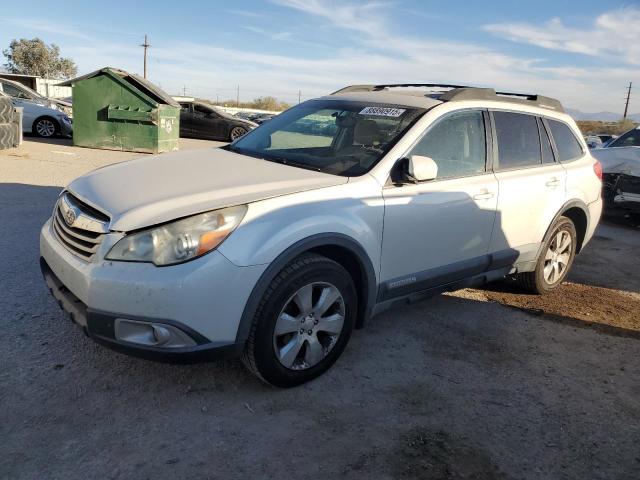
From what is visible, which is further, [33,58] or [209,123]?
[33,58]

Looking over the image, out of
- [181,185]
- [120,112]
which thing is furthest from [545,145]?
[120,112]

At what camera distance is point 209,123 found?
65.2 feet

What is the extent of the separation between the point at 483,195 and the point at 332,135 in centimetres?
119

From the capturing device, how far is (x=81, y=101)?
13.3 meters

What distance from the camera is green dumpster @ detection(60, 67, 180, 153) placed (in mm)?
13062

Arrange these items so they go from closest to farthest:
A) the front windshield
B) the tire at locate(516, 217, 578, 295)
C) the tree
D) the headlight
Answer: the headlight, the front windshield, the tire at locate(516, 217, 578, 295), the tree

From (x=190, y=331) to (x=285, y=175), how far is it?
44.4 inches

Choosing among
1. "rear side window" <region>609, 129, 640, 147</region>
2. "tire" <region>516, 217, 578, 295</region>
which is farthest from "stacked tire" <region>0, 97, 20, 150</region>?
"rear side window" <region>609, 129, 640, 147</region>

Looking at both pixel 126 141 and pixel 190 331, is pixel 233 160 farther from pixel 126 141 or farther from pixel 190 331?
pixel 126 141

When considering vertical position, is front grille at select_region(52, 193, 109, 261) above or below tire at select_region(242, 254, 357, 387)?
above

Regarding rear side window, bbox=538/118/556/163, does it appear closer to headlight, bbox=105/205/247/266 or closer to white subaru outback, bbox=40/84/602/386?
white subaru outback, bbox=40/84/602/386

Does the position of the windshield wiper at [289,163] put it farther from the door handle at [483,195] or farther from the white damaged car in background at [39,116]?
the white damaged car in background at [39,116]

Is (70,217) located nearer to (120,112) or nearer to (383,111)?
(383,111)

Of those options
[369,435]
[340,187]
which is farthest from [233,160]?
[369,435]
